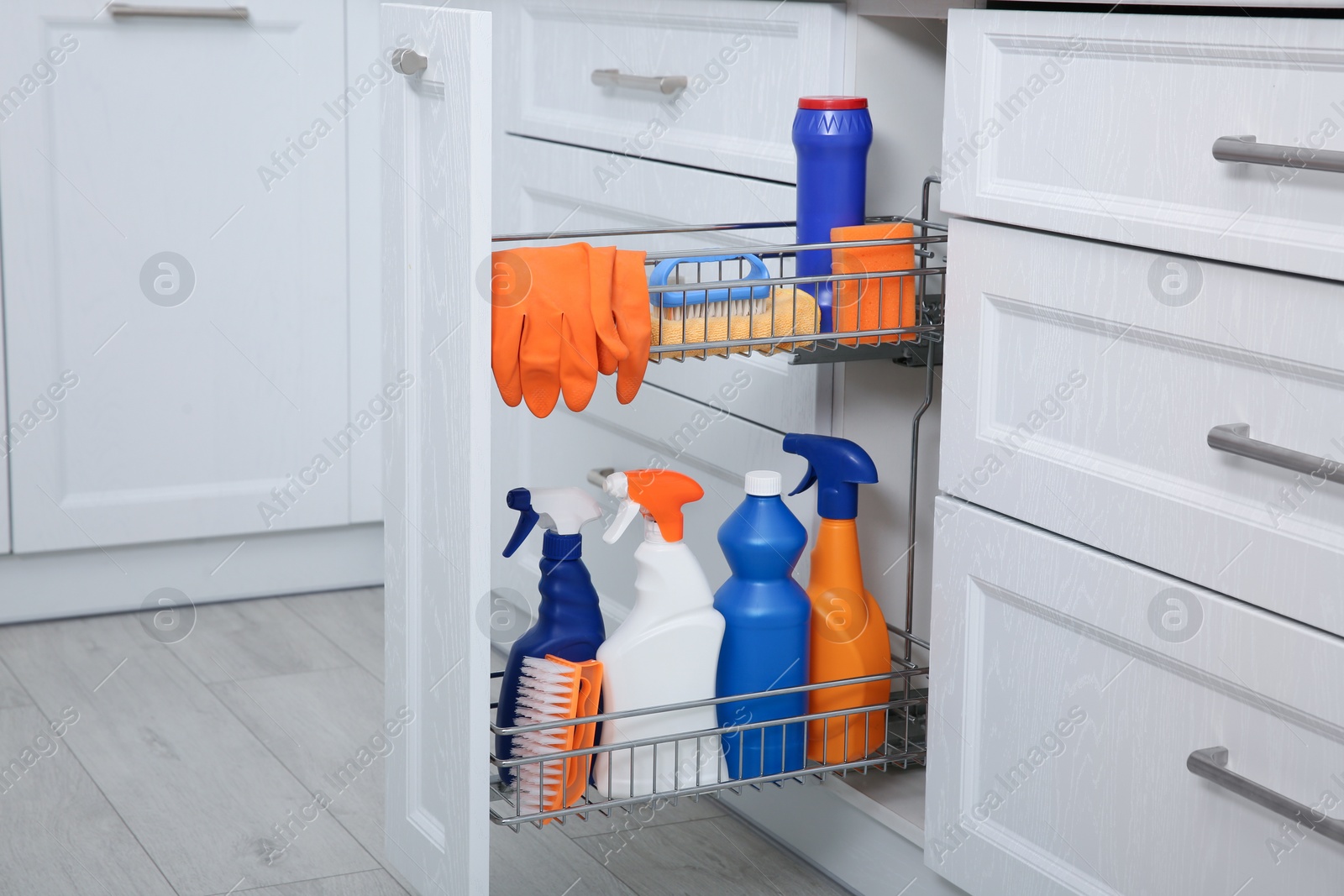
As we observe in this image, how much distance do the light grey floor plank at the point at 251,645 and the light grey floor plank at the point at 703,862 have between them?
62 centimetres

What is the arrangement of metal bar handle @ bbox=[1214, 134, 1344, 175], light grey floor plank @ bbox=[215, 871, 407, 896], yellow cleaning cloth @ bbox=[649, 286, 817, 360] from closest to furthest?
metal bar handle @ bbox=[1214, 134, 1344, 175]
yellow cleaning cloth @ bbox=[649, 286, 817, 360]
light grey floor plank @ bbox=[215, 871, 407, 896]

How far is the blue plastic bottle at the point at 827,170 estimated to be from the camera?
1.22m

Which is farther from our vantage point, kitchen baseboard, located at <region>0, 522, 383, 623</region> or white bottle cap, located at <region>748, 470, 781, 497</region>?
kitchen baseboard, located at <region>0, 522, 383, 623</region>

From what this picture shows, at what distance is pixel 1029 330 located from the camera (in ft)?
3.57

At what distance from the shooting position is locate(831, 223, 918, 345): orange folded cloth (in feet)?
A: 3.96

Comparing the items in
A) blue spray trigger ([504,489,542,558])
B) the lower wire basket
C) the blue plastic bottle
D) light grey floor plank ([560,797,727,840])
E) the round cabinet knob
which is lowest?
light grey floor plank ([560,797,727,840])

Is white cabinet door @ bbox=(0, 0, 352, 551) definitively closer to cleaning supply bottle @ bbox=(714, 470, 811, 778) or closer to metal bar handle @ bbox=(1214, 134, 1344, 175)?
cleaning supply bottle @ bbox=(714, 470, 811, 778)

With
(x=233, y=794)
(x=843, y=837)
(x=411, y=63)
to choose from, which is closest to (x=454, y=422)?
(x=411, y=63)

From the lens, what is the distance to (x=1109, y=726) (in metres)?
1.06

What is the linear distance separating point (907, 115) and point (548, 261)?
0.44 m

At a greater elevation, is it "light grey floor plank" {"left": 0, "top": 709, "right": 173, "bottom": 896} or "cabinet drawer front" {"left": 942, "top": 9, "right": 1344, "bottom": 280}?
"cabinet drawer front" {"left": 942, "top": 9, "right": 1344, "bottom": 280}

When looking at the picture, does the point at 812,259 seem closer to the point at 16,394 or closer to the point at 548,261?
the point at 548,261

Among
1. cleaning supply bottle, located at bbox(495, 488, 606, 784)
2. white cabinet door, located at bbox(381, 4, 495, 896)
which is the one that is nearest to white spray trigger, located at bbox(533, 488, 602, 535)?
cleaning supply bottle, located at bbox(495, 488, 606, 784)

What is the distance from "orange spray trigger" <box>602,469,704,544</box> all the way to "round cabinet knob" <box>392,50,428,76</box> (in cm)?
36
